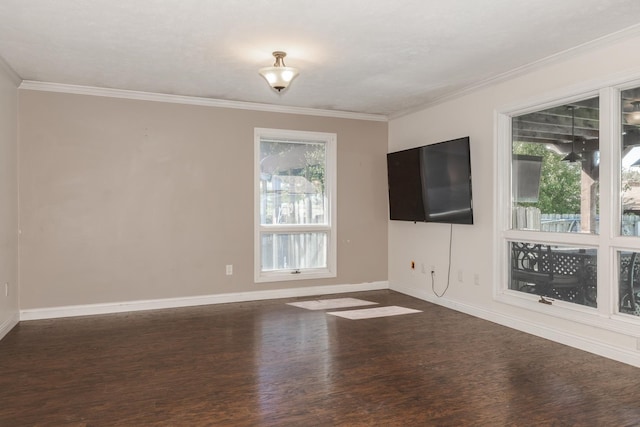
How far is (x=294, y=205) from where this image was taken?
6137 mm

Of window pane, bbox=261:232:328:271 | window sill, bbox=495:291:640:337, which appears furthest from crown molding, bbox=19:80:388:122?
window sill, bbox=495:291:640:337

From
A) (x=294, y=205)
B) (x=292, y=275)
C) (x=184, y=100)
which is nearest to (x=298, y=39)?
(x=184, y=100)

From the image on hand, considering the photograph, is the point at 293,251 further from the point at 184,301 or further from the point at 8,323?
the point at 8,323

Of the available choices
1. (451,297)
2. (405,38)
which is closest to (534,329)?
(451,297)

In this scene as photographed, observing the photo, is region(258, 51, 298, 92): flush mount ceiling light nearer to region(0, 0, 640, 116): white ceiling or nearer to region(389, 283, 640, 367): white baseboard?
region(0, 0, 640, 116): white ceiling

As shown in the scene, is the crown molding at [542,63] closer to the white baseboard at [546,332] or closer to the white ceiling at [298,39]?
the white ceiling at [298,39]

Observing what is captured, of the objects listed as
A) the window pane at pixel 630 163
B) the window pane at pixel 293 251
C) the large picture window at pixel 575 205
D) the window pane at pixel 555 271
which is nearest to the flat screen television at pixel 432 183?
the large picture window at pixel 575 205

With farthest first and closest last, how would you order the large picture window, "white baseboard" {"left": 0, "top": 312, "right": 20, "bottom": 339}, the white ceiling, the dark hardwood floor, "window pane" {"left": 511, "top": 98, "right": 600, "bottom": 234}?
"white baseboard" {"left": 0, "top": 312, "right": 20, "bottom": 339}
"window pane" {"left": 511, "top": 98, "right": 600, "bottom": 234}
the large picture window
the white ceiling
the dark hardwood floor

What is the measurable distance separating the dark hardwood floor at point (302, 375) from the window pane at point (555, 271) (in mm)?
463

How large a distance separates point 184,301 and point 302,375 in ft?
8.76

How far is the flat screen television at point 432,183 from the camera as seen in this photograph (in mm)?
4910

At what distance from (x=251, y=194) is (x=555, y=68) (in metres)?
3.59

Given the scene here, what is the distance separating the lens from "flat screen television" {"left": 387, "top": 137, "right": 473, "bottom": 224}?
4.91 meters

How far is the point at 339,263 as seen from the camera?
6285mm
